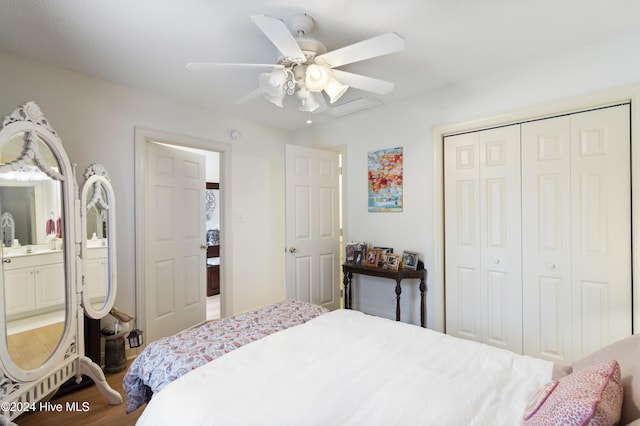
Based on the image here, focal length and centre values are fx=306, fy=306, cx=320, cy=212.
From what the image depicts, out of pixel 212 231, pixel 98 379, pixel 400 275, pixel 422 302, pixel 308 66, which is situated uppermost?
pixel 308 66

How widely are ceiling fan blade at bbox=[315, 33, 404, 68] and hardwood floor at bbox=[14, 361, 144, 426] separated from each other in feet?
8.01

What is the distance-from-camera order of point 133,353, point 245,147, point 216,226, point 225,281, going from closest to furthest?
point 133,353 < point 225,281 < point 245,147 < point 216,226

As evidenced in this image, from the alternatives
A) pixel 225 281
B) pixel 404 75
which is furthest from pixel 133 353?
pixel 404 75

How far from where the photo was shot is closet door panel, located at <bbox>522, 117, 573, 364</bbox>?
7.36ft

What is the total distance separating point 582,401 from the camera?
776 mm

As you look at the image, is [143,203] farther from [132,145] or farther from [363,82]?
[363,82]

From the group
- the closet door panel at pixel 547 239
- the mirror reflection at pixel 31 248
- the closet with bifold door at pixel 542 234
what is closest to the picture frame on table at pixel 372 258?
the closet with bifold door at pixel 542 234

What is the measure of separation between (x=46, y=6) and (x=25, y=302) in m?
1.59

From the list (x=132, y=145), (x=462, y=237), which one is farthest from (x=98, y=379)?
(x=462, y=237)

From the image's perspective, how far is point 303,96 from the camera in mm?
1991

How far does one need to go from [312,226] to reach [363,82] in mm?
1820

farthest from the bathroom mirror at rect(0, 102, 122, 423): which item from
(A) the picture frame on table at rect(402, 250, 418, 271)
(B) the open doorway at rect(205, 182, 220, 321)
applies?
(A) the picture frame on table at rect(402, 250, 418, 271)

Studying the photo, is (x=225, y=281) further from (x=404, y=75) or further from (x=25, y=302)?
(x=404, y=75)

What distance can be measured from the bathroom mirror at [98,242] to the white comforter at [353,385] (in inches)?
57.4
